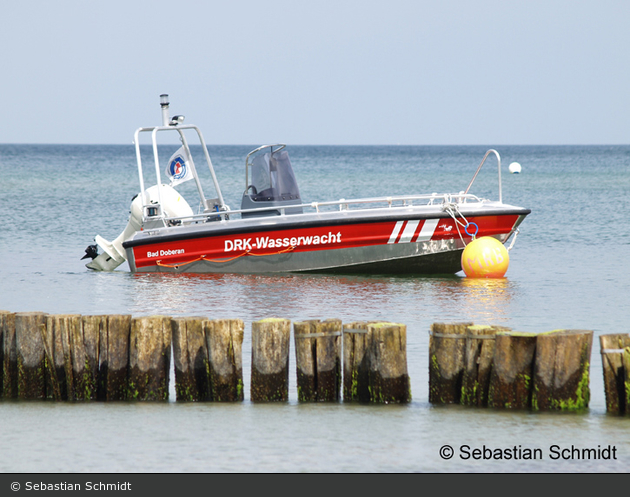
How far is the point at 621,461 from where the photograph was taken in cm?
516

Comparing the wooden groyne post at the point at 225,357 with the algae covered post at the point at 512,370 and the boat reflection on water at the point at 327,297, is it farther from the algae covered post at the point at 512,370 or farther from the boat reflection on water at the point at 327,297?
the boat reflection on water at the point at 327,297

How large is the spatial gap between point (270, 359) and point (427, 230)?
636cm

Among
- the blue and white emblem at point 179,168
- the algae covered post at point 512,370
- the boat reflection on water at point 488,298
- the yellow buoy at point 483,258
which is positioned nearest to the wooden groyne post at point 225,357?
the algae covered post at point 512,370

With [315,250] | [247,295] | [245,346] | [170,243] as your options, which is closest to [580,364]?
[245,346]

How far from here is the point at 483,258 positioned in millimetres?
11969

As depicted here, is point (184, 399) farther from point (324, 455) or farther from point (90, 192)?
point (90, 192)

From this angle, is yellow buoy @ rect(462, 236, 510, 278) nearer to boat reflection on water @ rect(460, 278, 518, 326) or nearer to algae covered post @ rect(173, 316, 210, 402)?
boat reflection on water @ rect(460, 278, 518, 326)

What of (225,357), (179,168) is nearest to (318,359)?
(225,357)

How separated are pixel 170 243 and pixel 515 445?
8.14 m

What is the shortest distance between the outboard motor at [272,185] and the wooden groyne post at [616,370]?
7441 millimetres

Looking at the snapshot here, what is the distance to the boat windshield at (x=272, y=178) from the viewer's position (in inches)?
507

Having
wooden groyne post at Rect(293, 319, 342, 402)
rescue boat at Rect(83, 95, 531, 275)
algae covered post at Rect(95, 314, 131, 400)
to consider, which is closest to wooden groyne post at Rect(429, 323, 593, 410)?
wooden groyne post at Rect(293, 319, 342, 402)

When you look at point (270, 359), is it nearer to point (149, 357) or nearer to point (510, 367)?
point (149, 357)
